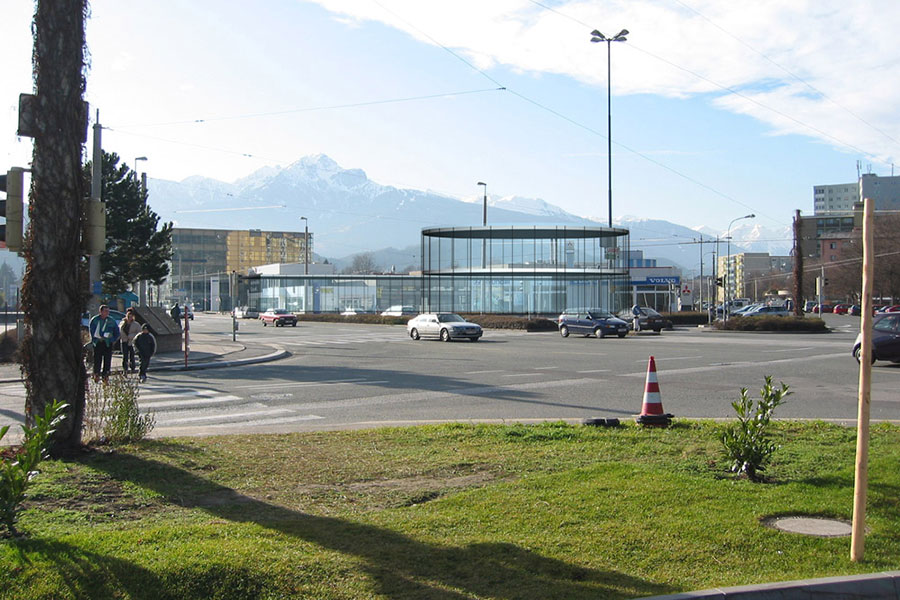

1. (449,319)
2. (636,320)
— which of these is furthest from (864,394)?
(636,320)

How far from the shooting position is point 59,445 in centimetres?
761

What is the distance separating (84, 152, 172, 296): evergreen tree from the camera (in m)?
37.2

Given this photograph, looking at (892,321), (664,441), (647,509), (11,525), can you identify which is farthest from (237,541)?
(892,321)

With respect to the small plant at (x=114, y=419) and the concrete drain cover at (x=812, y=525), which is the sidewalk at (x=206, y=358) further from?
the concrete drain cover at (x=812, y=525)

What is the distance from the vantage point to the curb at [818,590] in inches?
174

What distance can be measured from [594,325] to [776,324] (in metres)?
13.7

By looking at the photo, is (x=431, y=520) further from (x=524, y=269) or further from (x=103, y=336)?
(x=524, y=269)

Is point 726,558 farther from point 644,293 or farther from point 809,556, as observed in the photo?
point 644,293

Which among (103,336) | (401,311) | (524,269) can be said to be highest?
(524,269)

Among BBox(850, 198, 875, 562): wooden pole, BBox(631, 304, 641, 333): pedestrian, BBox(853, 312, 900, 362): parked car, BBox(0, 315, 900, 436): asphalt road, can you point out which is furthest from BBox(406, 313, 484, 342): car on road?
BBox(850, 198, 875, 562): wooden pole

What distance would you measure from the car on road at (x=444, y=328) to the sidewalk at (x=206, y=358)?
366 inches

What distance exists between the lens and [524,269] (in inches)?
2366

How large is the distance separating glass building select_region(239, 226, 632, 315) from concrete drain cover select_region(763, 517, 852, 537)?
51.3 m

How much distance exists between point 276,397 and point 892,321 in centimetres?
1709
